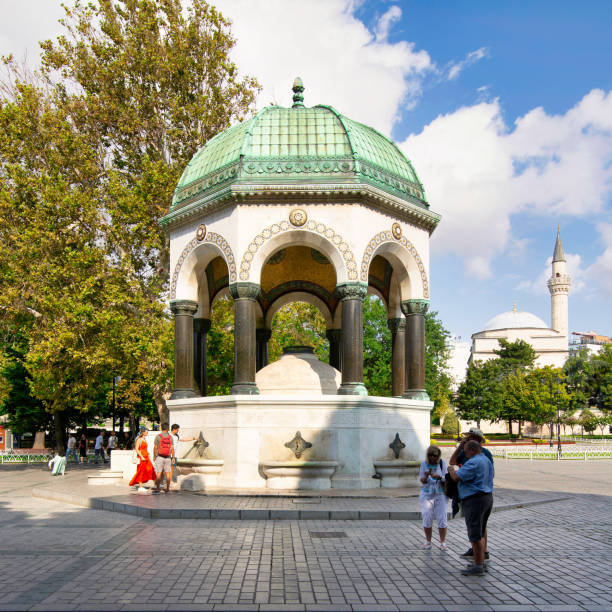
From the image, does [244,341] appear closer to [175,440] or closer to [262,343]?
[175,440]

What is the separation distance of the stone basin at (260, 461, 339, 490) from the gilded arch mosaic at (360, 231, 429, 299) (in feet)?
13.5

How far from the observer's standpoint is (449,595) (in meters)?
5.86

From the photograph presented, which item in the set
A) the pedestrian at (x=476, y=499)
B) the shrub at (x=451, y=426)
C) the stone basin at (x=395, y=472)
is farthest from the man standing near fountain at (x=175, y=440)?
the shrub at (x=451, y=426)

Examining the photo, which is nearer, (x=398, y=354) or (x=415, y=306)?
(x=415, y=306)

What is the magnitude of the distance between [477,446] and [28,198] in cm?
2070

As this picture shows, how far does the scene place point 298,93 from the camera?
17250mm

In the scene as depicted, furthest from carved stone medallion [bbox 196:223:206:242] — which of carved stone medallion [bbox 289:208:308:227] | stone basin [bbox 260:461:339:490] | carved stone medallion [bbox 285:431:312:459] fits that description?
stone basin [bbox 260:461:339:490]

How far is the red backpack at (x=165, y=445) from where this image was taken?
1277 centimetres

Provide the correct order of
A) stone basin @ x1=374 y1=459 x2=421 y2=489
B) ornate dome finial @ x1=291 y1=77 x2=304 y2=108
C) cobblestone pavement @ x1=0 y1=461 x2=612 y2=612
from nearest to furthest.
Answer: cobblestone pavement @ x1=0 y1=461 x2=612 y2=612
stone basin @ x1=374 y1=459 x2=421 y2=489
ornate dome finial @ x1=291 y1=77 x2=304 y2=108

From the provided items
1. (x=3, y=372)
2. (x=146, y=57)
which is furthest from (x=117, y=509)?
(x=3, y=372)

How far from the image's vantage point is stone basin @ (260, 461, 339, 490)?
12898 mm

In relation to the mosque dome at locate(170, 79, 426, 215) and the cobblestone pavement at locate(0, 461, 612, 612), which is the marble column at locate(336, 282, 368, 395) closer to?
the mosque dome at locate(170, 79, 426, 215)

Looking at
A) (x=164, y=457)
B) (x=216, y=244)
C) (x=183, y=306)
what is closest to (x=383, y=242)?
(x=216, y=244)

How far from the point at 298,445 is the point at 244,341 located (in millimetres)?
2549
